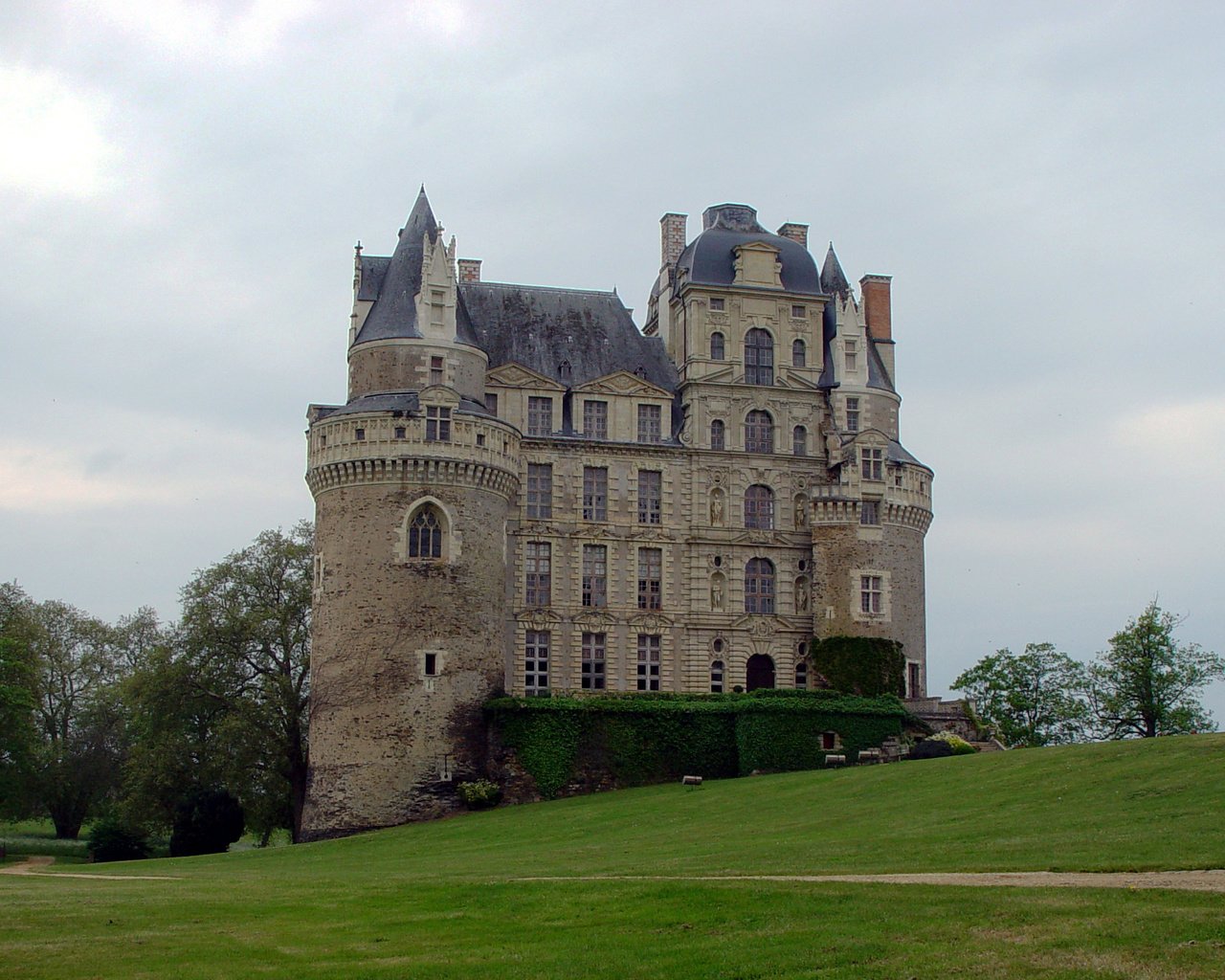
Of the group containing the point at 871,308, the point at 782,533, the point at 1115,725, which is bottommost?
the point at 1115,725

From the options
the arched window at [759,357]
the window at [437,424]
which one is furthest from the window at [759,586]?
the window at [437,424]

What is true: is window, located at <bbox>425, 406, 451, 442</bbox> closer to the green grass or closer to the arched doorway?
the arched doorway

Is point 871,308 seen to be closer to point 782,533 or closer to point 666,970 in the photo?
point 782,533

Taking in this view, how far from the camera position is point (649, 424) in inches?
2409

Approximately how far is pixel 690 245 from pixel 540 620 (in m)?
17.1

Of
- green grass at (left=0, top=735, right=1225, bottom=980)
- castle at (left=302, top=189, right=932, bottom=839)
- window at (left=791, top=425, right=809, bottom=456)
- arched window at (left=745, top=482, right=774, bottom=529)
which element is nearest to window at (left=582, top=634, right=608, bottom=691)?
castle at (left=302, top=189, right=932, bottom=839)

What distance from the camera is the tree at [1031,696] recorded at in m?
67.8

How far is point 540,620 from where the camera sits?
58.3 meters

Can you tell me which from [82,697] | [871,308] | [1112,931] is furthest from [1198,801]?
[82,697]

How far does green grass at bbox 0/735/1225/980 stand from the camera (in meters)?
19.8

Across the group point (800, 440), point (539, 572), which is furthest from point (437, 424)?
point (800, 440)

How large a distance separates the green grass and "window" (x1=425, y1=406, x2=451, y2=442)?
698 inches

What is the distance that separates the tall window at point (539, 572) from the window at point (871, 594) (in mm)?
11885

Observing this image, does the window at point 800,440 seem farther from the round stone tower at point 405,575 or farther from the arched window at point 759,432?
the round stone tower at point 405,575
